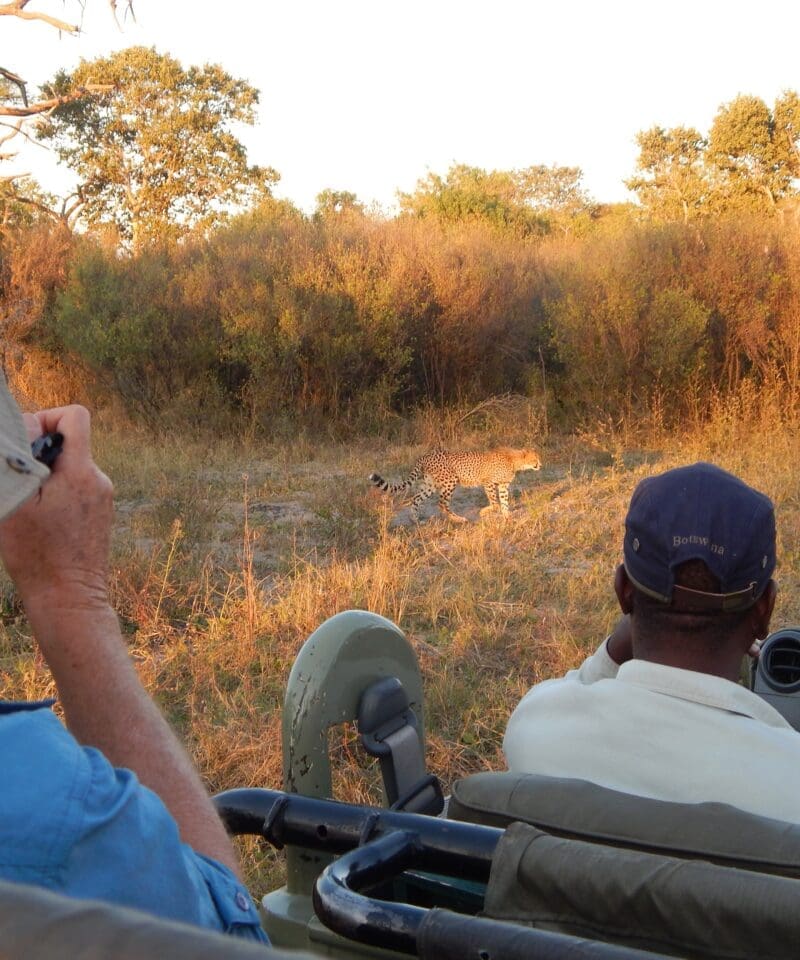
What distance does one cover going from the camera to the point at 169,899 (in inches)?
38.7

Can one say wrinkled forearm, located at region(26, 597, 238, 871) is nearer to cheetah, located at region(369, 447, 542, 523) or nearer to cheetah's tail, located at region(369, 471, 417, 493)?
cheetah's tail, located at region(369, 471, 417, 493)

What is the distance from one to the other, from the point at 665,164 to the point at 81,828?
19203 millimetres

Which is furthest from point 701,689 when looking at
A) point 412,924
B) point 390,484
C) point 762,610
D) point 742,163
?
point 742,163

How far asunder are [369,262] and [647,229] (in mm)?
3107

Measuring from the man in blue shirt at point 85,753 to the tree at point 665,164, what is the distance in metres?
17.3

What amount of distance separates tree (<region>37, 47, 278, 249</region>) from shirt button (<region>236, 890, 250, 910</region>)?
2012 centimetres

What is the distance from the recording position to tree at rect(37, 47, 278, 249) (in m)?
20.5

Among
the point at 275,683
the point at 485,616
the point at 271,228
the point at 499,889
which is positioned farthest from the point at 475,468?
the point at 499,889

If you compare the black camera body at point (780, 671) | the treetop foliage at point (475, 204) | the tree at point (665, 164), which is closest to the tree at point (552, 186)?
the treetop foliage at point (475, 204)

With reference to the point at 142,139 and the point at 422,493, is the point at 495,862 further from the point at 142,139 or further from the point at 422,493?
the point at 142,139

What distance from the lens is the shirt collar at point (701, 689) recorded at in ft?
5.03

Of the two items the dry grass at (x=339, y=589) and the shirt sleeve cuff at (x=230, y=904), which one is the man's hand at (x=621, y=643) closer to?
the shirt sleeve cuff at (x=230, y=904)

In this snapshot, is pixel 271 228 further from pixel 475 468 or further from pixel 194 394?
pixel 475 468

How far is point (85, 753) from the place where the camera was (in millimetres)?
973
